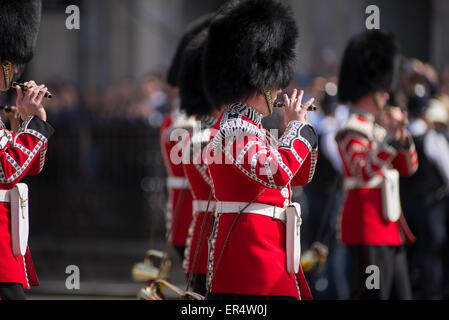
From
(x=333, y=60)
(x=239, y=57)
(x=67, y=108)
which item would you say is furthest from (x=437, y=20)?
(x=239, y=57)

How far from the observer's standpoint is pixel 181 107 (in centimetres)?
552

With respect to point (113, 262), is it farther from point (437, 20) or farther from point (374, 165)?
point (437, 20)

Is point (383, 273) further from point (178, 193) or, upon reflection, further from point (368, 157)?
point (178, 193)

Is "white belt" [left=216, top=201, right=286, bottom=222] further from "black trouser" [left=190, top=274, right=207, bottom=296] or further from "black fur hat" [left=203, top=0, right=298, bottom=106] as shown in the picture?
"black trouser" [left=190, top=274, right=207, bottom=296]

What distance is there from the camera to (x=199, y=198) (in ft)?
16.3

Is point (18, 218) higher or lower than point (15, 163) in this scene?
lower

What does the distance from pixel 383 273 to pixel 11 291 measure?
8.03 feet

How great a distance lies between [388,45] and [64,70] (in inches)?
381

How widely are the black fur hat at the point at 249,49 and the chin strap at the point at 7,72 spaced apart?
0.90 meters

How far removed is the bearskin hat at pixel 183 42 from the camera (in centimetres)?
582

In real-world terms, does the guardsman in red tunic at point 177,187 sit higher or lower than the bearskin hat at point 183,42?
lower

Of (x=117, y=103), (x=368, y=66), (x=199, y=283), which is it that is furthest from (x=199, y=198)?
(x=117, y=103)

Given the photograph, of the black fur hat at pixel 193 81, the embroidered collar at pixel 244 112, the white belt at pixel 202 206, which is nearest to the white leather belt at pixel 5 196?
the embroidered collar at pixel 244 112

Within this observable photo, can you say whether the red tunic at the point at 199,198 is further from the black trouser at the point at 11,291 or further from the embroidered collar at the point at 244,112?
the black trouser at the point at 11,291
